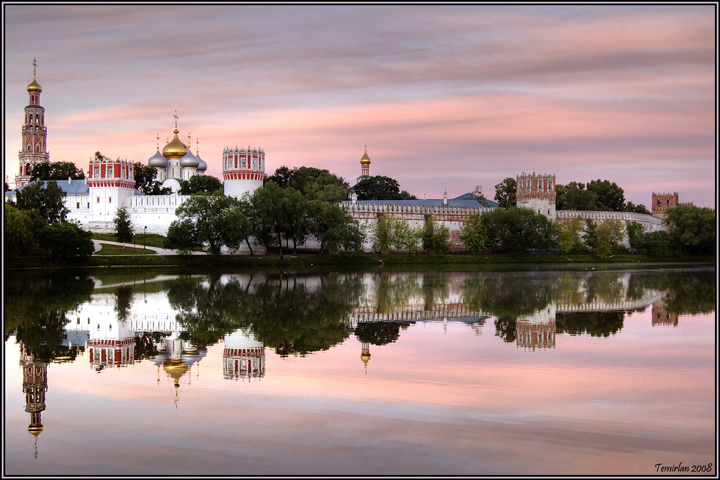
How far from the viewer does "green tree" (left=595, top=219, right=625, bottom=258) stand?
2643 inches

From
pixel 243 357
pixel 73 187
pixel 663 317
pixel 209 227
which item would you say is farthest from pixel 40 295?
pixel 73 187

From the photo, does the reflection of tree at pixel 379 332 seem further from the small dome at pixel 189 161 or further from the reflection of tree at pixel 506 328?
the small dome at pixel 189 161

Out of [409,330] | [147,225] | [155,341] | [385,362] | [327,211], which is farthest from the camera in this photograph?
[147,225]

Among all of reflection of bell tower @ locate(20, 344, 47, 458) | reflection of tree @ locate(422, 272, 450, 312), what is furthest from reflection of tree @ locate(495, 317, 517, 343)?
reflection of bell tower @ locate(20, 344, 47, 458)

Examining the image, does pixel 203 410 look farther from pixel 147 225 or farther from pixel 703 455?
pixel 147 225

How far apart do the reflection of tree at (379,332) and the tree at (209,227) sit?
31305mm

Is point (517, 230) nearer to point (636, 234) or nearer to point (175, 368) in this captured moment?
point (636, 234)

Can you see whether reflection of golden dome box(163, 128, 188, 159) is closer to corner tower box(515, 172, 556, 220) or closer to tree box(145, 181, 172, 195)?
tree box(145, 181, 172, 195)

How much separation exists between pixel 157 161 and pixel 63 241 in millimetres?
35064

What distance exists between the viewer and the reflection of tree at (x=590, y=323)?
15.7 metres

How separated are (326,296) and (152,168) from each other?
54.7m

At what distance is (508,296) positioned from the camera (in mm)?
24281

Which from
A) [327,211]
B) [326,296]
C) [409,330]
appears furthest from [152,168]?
[409,330]

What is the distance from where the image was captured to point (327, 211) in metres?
51.4
